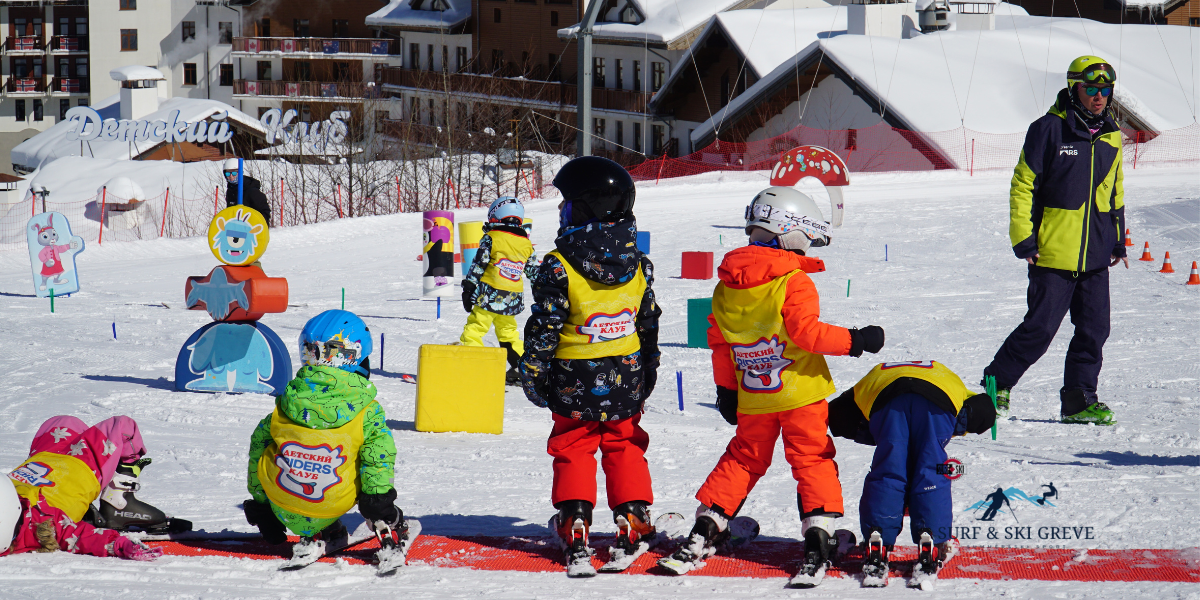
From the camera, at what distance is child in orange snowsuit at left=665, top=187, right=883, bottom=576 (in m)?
4.38

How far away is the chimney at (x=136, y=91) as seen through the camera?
51.4 metres

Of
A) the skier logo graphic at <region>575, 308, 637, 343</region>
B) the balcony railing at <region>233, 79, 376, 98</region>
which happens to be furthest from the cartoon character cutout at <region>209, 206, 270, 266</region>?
the balcony railing at <region>233, 79, 376, 98</region>

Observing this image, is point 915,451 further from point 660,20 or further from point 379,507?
point 660,20

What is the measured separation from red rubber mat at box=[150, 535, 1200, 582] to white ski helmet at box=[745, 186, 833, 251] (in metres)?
1.30

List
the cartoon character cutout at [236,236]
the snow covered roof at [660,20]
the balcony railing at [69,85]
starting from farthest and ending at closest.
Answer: the balcony railing at [69,85] < the snow covered roof at [660,20] < the cartoon character cutout at [236,236]

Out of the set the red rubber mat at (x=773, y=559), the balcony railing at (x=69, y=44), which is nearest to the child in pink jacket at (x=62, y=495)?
the red rubber mat at (x=773, y=559)

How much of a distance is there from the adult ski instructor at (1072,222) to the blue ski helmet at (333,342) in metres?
4.21

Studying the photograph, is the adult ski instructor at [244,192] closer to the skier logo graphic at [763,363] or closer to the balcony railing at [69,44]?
the skier logo graphic at [763,363]

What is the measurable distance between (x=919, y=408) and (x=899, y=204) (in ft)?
49.9

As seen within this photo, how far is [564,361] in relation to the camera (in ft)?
15.4

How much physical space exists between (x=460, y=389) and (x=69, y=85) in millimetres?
62905

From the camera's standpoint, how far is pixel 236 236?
8.79m

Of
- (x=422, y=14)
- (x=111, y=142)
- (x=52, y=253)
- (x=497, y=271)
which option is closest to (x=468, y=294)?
(x=497, y=271)

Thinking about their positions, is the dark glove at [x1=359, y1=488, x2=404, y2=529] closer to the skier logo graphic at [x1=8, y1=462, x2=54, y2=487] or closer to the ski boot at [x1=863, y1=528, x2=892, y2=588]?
the skier logo graphic at [x1=8, y1=462, x2=54, y2=487]
